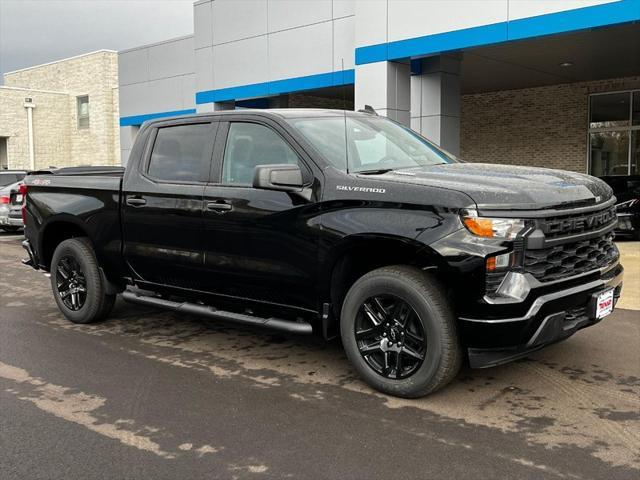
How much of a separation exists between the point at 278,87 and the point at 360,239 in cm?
1437

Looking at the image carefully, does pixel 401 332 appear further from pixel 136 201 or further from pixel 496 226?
pixel 136 201

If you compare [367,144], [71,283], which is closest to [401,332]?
[367,144]

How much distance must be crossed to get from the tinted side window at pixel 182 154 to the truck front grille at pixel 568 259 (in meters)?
2.64

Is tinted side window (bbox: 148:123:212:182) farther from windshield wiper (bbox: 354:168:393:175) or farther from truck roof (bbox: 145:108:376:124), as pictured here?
windshield wiper (bbox: 354:168:393:175)

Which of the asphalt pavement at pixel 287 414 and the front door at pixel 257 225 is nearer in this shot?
the asphalt pavement at pixel 287 414

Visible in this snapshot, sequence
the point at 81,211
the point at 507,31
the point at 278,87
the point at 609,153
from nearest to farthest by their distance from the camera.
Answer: the point at 81,211 < the point at 507,31 < the point at 278,87 < the point at 609,153

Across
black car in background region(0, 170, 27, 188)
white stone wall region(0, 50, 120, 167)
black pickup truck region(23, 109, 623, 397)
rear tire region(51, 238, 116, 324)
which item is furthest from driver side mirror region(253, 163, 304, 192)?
white stone wall region(0, 50, 120, 167)

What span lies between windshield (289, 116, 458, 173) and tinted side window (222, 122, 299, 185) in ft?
0.70

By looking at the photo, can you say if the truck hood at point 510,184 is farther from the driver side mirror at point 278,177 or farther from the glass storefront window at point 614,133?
the glass storefront window at point 614,133

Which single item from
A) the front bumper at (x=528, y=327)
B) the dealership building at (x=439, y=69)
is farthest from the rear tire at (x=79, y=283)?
the dealership building at (x=439, y=69)

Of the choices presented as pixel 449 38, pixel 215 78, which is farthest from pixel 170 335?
pixel 215 78

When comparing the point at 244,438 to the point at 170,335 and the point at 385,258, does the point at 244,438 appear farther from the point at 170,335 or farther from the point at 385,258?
the point at 170,335

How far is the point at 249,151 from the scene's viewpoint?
5023 millimetres

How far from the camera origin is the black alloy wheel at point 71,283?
6328mm
